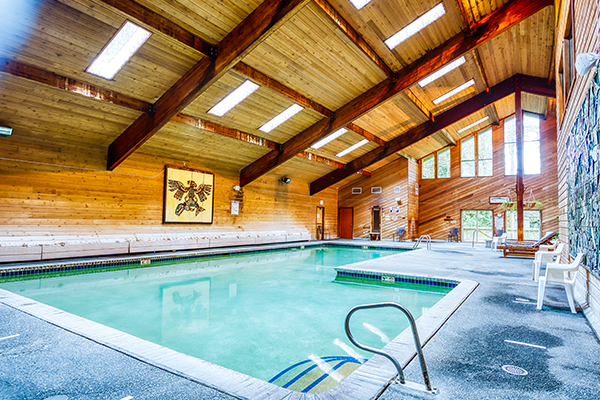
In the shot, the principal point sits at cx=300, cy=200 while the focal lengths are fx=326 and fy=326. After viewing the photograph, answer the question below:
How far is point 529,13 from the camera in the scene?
619 centimetres

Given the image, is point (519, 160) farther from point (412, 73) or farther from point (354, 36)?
point (354, 36)

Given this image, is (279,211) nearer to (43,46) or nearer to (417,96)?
(417,96)

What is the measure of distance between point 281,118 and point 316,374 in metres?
7.01

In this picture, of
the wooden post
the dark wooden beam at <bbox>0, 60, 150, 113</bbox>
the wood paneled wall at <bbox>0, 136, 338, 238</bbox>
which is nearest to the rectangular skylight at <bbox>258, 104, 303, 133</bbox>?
the wood paneled wall at <bbox>0, 136, 338, 238</bbox>

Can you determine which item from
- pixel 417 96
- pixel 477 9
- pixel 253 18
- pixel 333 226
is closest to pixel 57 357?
pixel 253 18

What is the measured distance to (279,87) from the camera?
7.02 metres

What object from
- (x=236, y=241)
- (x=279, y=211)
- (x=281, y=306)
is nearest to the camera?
(x=281, y=306)

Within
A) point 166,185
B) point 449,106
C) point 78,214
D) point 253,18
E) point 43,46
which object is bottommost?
point 78,214

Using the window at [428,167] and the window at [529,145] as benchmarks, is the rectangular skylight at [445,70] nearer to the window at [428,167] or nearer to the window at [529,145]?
the window at [529,145]

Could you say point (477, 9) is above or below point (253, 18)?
above

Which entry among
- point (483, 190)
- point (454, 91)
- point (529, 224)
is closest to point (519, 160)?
point (454, 91)

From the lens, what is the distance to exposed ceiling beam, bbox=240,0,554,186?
6.31 meters

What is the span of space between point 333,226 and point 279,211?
4100 mm

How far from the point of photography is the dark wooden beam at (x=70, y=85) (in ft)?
16.7
